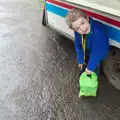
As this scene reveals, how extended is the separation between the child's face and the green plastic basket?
679 millimetres

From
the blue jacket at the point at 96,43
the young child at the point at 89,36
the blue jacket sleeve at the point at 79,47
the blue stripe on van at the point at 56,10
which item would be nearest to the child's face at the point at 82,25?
the young child at the point at 89,36

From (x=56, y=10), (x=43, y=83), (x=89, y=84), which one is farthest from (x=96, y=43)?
(x=56, y=10)

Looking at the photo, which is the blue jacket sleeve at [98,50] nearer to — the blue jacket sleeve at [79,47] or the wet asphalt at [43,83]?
the blue jacket sleeve at [79,47]

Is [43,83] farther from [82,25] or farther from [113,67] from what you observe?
[82,25]

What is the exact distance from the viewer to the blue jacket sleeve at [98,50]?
3723 millimetres

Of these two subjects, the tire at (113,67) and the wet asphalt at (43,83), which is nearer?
A: the wet asphalt at (43,83)

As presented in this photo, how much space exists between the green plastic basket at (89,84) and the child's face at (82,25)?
0.68 meters

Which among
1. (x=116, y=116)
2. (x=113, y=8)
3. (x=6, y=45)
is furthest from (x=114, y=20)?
(x=6, y=45)

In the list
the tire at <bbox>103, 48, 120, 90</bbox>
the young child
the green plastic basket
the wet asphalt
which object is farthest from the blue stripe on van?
the green plastic basket

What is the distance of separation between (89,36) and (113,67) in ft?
2.51

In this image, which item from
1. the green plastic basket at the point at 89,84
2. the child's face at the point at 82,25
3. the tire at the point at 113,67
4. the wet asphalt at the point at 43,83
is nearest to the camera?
the child's face at the point at 82,25

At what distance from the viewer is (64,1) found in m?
4.75

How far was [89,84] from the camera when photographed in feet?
13.0

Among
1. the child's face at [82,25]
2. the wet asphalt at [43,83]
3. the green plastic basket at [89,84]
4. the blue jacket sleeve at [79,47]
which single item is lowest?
the wet asphalt at [43,83]
